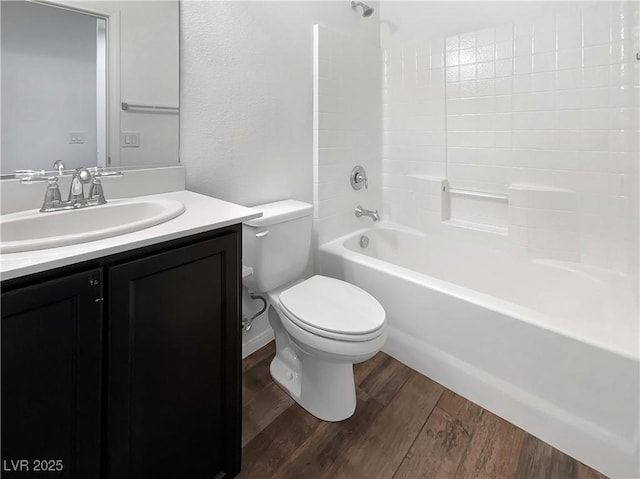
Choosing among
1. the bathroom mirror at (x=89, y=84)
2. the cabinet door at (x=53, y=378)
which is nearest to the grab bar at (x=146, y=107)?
the bathroom mirror at (x=89, y=84)

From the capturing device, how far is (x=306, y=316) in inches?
55.4

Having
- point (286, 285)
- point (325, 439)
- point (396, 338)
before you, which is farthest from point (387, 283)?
point (325, 439)

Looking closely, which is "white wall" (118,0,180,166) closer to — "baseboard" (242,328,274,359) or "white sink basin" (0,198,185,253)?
"white sink basin" (0,198,185,253)

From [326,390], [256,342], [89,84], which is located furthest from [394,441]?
[89,84]

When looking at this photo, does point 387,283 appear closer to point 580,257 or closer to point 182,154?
point 580,257

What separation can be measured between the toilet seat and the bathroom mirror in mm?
792

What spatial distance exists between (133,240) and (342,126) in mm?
1652

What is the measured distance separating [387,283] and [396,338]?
1.00ft

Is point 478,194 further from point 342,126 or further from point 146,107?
point 146,107

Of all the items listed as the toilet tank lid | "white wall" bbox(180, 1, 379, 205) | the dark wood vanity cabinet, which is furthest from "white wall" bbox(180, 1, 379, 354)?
the dark wood vanity cabinet

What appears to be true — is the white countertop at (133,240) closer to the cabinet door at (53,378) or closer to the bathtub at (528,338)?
the cabinet door at (53,378)

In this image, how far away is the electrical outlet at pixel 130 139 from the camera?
1.35 m

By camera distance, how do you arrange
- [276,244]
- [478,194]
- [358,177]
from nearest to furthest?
[276,244] → [478,194] → [358,177]

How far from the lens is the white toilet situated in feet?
4.42
